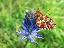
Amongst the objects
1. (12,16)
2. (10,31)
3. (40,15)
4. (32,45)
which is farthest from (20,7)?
(40,15)

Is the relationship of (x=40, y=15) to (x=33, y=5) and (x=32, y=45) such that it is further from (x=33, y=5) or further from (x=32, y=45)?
(x=33, y=5)

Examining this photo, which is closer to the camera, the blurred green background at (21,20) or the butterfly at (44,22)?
the butterfly at (44,22)

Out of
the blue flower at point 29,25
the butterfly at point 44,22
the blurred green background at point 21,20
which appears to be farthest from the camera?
the blurred green background at point 21,20

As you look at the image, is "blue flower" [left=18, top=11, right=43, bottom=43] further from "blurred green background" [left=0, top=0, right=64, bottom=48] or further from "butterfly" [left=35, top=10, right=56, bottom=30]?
"blurred green background" [left=0, top=0, right=64, bottom=48]

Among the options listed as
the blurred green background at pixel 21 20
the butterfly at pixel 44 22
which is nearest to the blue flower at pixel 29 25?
the butterfly at pixel 44 22

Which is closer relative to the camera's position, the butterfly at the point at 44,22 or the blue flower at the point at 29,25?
the blue flower at the point at 29,25

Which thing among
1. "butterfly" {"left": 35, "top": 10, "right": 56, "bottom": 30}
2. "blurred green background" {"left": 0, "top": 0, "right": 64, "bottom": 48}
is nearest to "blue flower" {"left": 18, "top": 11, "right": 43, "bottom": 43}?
"butterfly" {"left": 35, "top": 10, "right": 56, "bottom": 30}

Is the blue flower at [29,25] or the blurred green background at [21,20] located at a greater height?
the blurred green background at [21,20]

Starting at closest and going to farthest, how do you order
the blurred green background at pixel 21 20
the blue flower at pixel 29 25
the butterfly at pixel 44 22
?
the blue flower at pixel 29 25 → the butterfly at pixel 44 22 → the blurred green background at pixel 21 20

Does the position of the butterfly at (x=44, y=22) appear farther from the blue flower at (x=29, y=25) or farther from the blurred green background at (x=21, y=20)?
the blurred green background at (x=21, y=20)
